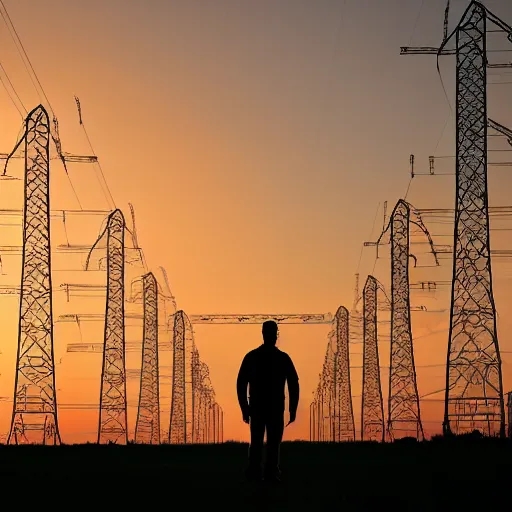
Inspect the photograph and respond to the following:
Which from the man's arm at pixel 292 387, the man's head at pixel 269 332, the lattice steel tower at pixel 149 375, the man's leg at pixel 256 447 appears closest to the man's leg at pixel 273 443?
the man's leg at pixel 256 447

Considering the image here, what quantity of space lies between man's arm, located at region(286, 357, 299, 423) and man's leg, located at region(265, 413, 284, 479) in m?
0.24

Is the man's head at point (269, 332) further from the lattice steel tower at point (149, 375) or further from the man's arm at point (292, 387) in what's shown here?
the lattice steel tower at point (149, 375)

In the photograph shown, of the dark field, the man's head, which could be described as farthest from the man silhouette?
the dark field

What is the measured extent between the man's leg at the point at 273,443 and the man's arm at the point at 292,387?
0.79ft

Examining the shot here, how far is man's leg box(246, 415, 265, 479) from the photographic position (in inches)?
604

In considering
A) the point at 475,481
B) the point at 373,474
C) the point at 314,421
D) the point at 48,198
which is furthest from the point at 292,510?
the point at 314,421

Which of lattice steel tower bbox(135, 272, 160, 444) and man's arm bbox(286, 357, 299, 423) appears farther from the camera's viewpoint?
lattice steel tower bbox(135, 272, 160, 444)

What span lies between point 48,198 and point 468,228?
1474cm

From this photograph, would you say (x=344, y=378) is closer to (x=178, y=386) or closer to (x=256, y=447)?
(x=178, y=386)

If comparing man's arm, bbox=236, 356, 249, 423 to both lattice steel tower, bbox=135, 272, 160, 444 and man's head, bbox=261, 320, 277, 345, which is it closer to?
man's head, bbox=261, 320, 277, 345

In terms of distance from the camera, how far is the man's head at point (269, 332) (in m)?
15.0

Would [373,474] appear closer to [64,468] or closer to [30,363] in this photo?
[64,468]

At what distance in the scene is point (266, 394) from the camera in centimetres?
1534

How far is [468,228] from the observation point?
123ft
